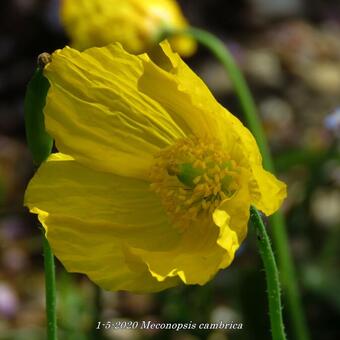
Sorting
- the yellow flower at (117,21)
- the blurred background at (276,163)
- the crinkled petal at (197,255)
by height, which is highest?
the crinkled petal at (197,255)

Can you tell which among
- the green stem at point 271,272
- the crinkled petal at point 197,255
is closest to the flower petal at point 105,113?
the crinkled petal at point 197,255

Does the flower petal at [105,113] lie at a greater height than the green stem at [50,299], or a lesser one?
greater

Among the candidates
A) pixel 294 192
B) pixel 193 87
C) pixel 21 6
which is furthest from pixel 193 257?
pixel 21 6

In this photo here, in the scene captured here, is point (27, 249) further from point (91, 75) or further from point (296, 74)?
point (91, 75)

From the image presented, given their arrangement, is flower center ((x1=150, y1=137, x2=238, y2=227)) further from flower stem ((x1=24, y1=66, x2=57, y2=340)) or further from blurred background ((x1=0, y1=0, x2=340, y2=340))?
blurred background ((x1=0, y1=0, x2=340, y2=340))
